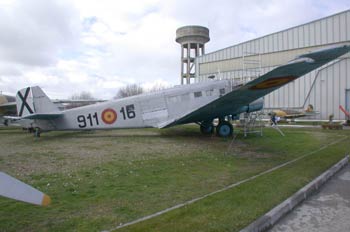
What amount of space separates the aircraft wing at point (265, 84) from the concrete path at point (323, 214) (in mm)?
3425

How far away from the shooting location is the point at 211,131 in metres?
16.9

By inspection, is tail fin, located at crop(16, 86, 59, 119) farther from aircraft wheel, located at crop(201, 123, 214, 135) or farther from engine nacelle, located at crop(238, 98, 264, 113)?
engine nacelle, located at crop(238, 98, 264, 113)

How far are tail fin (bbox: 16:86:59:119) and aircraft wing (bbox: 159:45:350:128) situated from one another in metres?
6.87

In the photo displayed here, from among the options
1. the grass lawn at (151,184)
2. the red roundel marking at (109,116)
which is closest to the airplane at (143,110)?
the red roundel marking at (109,116)

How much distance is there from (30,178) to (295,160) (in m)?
7.07

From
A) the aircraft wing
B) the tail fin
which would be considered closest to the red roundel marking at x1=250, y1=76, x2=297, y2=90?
the aircraft wing

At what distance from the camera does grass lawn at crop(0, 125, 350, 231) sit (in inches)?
159

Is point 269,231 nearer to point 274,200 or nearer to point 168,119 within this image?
point 274,200

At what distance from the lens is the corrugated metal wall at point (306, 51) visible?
29.3 meters

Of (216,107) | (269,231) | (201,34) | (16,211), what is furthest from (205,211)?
(201,34)

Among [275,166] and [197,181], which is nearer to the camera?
[197,181]

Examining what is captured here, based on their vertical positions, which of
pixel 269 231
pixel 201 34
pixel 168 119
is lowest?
pixel 269 231

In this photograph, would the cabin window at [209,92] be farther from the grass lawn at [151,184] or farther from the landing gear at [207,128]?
the grass lawn at [151,184]

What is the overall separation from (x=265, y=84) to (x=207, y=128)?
6.92 m
